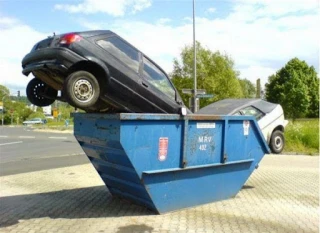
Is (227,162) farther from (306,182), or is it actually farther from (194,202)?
(306,182)

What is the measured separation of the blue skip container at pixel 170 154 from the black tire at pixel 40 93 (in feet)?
1.75

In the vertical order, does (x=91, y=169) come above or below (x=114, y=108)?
below

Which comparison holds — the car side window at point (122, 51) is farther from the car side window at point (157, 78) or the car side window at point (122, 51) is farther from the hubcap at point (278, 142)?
the hubcap at point (278, 142)

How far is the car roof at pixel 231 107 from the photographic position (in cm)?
770

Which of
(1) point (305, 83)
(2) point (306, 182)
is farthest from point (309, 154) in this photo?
(1) point (305, 83)

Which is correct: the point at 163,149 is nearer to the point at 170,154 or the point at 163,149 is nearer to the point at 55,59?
the point at 170,154

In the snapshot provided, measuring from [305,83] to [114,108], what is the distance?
4902 cm

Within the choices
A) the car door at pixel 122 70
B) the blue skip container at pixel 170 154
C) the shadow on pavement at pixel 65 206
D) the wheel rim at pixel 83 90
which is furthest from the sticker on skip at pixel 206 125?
the wheel rim at pixel 83 90

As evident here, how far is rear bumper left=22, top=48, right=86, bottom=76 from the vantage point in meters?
4.91

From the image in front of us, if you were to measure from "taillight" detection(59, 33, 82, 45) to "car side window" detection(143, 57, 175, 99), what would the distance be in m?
1.18

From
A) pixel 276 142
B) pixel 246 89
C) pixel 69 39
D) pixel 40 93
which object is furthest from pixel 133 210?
pixel 246 89

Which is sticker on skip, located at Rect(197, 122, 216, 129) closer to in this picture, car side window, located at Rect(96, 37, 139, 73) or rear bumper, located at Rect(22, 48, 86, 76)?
car side window, located at Rect(96, 37, 139, 73)

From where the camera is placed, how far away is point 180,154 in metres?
5.71

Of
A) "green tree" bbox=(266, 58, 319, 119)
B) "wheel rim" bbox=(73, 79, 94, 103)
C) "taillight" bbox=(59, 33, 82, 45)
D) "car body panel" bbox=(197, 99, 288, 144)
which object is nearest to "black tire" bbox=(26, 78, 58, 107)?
"taillight" bbox=(59, 33, 82, 45)
